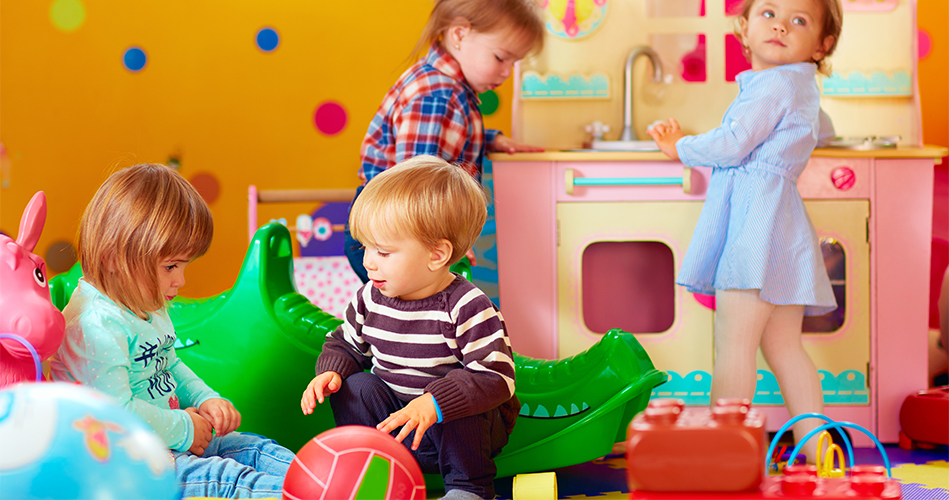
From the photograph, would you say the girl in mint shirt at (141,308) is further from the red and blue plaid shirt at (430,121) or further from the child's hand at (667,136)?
the child's hand at (667,136)

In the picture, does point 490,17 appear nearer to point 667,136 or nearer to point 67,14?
point 667,136

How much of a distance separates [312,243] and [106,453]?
2.21 metres

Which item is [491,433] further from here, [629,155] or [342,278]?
[342,278]

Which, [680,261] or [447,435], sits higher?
[680,261]

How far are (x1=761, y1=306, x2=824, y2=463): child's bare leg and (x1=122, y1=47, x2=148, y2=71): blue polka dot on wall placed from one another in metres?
2.28

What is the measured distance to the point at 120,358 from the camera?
1.15 metres

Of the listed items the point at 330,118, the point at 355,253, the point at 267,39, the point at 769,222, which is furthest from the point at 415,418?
the point at 267,39

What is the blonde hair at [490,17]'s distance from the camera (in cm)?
184

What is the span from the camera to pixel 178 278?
124 centimetres

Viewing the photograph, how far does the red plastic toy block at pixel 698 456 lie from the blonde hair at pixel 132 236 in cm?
77

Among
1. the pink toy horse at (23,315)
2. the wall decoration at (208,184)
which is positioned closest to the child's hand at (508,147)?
the pink toy horse at (23,315)

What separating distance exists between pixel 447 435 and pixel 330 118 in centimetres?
189

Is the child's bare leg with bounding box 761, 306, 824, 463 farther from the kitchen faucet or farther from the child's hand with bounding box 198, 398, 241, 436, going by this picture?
the child's hand with bounding box 198, 398, 241, 436

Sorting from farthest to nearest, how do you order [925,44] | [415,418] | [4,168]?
[4,168], [925,44], [415,418]
